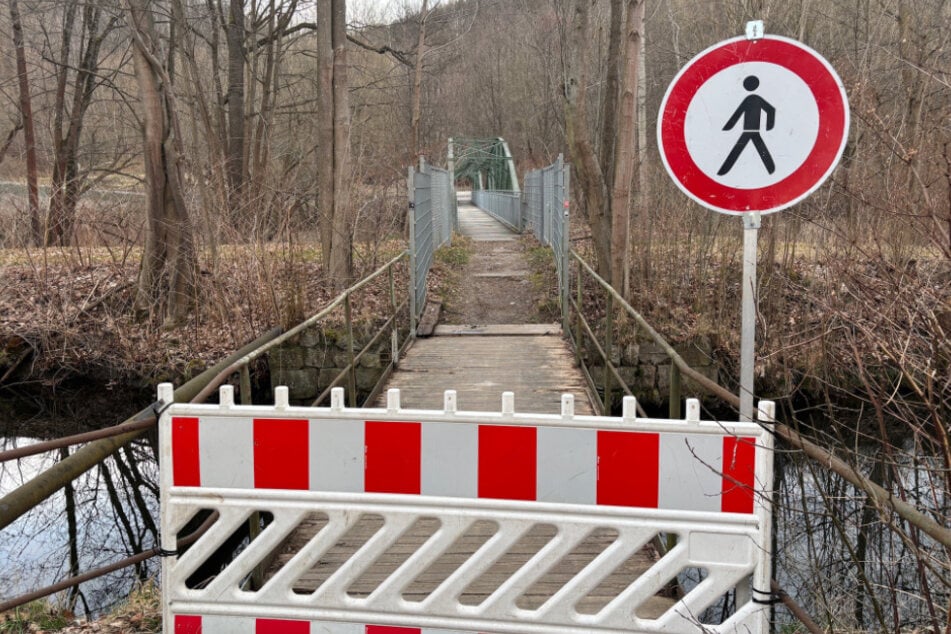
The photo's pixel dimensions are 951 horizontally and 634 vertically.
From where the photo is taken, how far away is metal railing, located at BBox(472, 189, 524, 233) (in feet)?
86.1

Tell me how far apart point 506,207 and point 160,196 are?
19.2 metres

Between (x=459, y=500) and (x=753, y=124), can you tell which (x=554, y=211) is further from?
(x=459, y=500)

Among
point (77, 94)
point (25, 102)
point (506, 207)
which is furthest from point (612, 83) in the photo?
point (506, 207)

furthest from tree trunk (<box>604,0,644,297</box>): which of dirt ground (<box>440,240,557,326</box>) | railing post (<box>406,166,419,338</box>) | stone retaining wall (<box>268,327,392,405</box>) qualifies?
stone retaining wall (<box>268,327,392,405</box>)

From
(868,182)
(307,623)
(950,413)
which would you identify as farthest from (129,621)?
(868,182)

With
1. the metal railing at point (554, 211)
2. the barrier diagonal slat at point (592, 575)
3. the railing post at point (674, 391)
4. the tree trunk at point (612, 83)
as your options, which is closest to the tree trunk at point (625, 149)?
the metal railing at point (554, 211)

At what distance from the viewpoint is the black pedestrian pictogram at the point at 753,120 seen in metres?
3.01

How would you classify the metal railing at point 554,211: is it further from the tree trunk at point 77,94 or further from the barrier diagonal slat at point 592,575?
the tree trunk at point 77,94

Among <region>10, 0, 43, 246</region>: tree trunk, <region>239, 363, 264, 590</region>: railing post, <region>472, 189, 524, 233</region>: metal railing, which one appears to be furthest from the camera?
<region>472, 189, 524, 233</region>: metal railing

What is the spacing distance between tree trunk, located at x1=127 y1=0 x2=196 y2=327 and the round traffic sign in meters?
9.76

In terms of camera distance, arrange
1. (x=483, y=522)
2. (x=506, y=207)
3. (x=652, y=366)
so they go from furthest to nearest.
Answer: (x=506, y=207) → (x=652, y=366) → (x=483, y=522)

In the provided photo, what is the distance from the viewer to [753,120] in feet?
9.92

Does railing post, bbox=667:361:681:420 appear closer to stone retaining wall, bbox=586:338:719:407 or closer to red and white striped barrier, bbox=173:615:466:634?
red and white striped barrier, bbox=173:615:466:634

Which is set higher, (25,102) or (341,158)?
(25,102)
